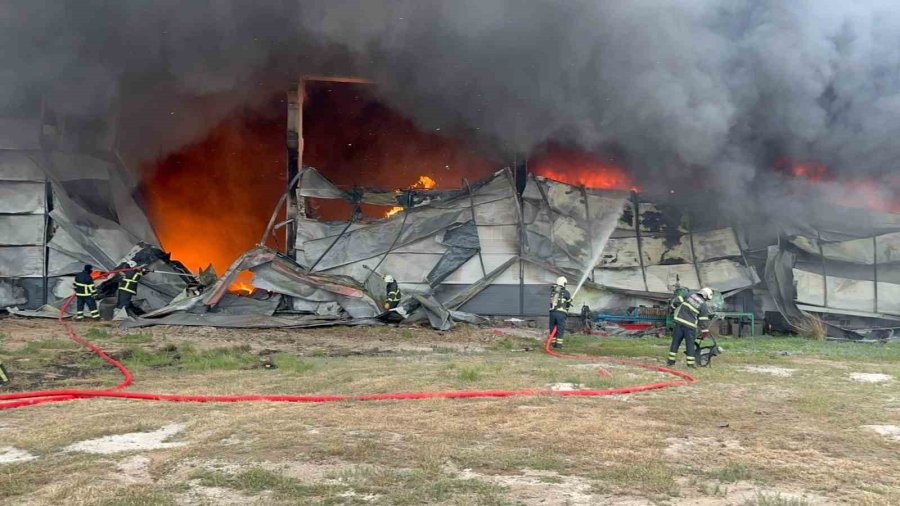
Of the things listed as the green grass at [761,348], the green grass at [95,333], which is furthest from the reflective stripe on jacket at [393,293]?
the green grass at [95,333]

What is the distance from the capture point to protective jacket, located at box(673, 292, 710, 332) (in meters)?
9.17

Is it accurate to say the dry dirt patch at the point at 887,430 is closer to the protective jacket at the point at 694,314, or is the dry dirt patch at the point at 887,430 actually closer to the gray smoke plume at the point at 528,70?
the protective jacket at the point at 694,314

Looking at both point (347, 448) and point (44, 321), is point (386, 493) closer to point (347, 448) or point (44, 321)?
point (347, 448)

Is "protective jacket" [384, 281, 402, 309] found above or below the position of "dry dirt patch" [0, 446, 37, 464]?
above

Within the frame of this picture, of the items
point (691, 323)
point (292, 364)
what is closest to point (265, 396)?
point (292, 364)

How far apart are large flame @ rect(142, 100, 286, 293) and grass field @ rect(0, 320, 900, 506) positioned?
34.8 feet

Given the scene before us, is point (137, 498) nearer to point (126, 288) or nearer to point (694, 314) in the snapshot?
point (694, 314)

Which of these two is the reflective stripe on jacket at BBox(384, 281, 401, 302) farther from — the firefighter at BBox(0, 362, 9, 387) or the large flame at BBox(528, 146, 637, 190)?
the firefighter at BBox(0, 362, 9, 387)

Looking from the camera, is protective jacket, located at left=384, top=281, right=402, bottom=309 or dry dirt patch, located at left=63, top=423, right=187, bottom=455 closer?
dry dirt patch, located at left=63, top=423, right=187, bottom=455

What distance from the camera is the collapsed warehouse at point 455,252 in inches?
565

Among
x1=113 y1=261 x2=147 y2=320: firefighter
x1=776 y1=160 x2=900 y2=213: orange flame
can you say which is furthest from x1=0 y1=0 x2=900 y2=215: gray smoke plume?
x1=113 y1=261 x2=147 y2=320: firefighter

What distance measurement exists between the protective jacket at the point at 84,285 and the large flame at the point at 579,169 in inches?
385

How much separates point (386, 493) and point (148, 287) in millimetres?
12127

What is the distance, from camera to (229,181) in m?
20.2
